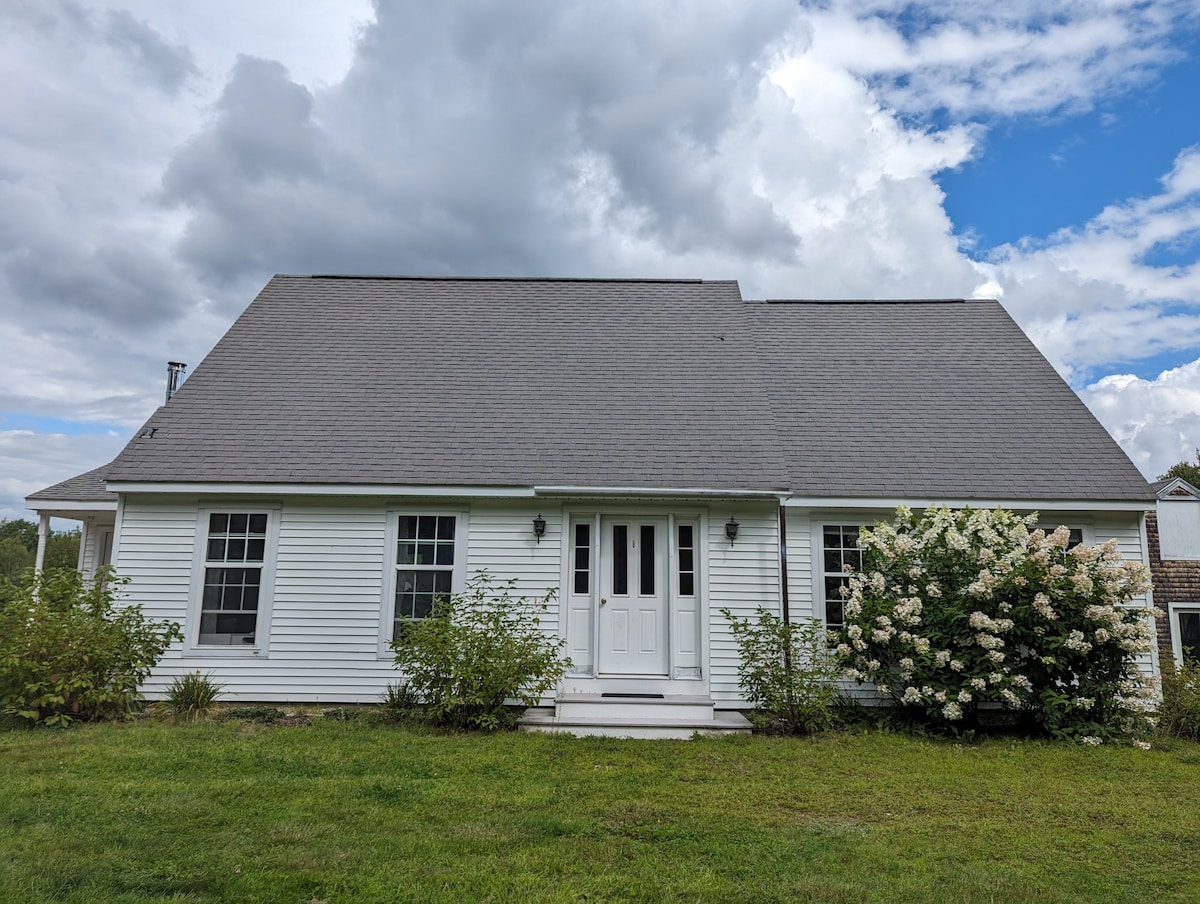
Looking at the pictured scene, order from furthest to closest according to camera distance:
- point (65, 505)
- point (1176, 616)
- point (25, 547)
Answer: point (25, 547) < point (65, 505) < point (1176, 616)

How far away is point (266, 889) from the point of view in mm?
3826

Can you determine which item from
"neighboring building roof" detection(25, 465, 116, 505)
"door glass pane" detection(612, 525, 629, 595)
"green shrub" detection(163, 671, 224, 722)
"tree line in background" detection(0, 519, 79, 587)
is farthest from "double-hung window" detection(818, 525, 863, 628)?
"tree line in background" detection(0, 519, 79, 587)

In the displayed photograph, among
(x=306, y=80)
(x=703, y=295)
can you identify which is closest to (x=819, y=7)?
(x=703, y=295)

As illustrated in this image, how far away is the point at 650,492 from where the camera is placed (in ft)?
30.3

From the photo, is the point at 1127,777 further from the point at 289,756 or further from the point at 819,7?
the point at 819,7

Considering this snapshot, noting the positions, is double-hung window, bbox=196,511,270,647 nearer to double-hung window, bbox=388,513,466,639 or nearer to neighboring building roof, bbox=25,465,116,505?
double-hung window, bbox=388,513,466,639

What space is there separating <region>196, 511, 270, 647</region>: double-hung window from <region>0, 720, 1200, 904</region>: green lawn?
6.05ft

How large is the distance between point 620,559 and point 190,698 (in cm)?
550

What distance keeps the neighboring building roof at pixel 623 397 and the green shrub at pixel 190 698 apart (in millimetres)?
2546

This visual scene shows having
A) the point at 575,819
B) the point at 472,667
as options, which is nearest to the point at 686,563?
the point at 472,667

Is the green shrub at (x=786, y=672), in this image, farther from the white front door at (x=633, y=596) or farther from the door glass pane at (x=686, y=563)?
the white front door at (x=633, y=596)

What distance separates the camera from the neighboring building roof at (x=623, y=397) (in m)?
9.73

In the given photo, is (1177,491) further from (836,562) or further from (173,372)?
(173,372)

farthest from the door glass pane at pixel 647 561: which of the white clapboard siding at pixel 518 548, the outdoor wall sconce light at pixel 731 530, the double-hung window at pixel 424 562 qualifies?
the double-hung window at pixel 424 562
